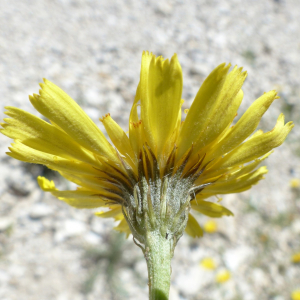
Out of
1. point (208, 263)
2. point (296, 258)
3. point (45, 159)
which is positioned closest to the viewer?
point (45, 159)

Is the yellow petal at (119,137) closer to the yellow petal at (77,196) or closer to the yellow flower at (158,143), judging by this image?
the yellow flower at (158,143)

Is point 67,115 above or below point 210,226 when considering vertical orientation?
below

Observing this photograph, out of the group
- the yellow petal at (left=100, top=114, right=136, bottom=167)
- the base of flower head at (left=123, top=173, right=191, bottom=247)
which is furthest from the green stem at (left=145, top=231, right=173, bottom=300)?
the yellow petal at (left=100, top=114, right=136, bottom=167)

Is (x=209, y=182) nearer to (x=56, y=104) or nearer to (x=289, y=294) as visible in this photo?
(x=56, y=104)

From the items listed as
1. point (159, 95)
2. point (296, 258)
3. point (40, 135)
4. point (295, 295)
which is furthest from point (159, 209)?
point (296, 258)

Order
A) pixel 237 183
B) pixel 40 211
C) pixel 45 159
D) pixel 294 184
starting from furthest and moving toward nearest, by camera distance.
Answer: pixel 294 184, pixel 40 211, pixel 237 183, pixel 45 159

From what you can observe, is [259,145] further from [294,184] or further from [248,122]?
[294,184]

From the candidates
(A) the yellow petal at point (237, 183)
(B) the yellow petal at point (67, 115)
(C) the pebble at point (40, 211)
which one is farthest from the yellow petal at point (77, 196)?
(C) the pebble at point (40, 211)

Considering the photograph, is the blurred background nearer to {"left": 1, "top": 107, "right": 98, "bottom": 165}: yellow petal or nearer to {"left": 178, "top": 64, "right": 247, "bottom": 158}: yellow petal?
{"left": 1, "top": 107, "right": 98, "bottom": 165}: yellow petal
